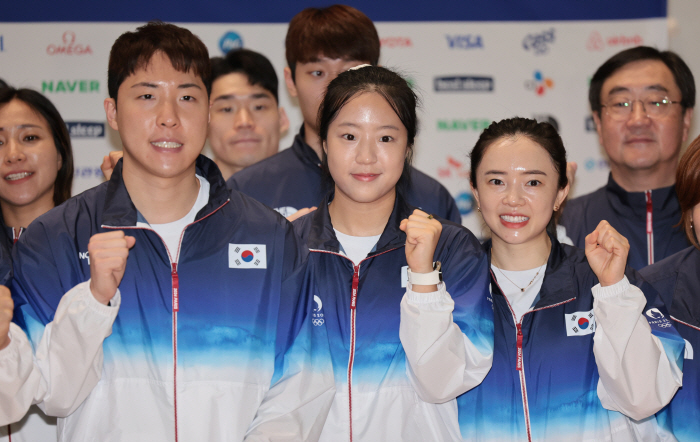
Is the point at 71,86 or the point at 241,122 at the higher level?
the point at 71,86

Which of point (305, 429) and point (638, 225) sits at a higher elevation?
point (638, 225)

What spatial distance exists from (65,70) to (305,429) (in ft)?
11.9

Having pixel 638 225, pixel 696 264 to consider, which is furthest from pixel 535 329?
pixel 638 225

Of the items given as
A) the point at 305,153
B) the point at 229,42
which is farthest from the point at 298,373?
the point at 229,42

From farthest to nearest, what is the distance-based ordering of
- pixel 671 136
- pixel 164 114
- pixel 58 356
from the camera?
pixel 671 136 < pixel 164 114 < pixel 58 356

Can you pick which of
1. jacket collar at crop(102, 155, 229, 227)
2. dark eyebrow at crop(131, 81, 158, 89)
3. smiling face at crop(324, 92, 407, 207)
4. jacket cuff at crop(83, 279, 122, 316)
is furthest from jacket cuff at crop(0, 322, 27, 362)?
smiling face at crop(324, 92, 407, 207)

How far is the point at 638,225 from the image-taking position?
339 centimetres

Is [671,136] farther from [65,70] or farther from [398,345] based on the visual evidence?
[65,70]

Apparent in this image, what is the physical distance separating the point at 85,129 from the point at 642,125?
3.68m

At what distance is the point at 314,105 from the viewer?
3338 millimetres

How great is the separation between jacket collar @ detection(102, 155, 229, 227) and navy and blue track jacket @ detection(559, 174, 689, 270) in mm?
1954

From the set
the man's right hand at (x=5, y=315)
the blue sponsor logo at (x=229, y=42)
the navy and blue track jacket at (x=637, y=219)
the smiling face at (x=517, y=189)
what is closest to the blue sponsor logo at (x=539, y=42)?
the navy and blue track jacket at (x=637, y=219)

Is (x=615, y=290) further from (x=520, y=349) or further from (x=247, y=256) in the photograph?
(x=247, y=256)

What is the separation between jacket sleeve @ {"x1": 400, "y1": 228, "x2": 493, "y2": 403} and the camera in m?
2.16
